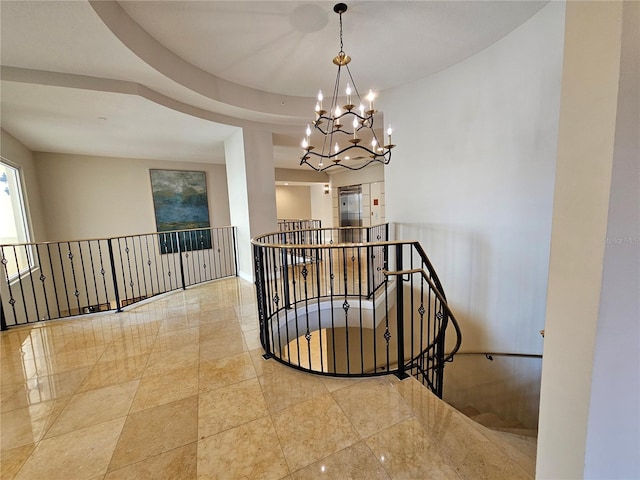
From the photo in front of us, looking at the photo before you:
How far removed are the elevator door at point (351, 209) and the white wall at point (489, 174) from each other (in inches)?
204

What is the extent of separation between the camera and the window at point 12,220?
4.38m

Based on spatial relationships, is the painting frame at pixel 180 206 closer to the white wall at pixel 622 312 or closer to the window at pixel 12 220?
the window at pixel 12 220

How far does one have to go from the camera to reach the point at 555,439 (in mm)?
838

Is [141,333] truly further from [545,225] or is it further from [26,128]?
[545,225]

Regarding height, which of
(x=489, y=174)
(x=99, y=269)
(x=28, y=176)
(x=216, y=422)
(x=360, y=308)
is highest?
(x=28, y=176)

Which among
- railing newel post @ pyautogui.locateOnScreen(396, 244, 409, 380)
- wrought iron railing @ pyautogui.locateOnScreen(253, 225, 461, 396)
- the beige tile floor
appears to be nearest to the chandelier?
wrought iron railing @ pyautogui.locateOnScreen(253, 225, 461, 396)

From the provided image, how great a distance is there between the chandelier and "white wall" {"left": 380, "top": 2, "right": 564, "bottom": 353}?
0.75 m

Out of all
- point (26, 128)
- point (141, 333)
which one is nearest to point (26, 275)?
point (26, 128)

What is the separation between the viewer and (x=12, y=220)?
476 centimetres

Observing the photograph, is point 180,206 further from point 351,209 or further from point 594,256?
point 594,256

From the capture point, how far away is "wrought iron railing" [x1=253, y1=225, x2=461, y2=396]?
2.29 m

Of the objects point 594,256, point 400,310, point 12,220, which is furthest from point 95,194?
point 594,256

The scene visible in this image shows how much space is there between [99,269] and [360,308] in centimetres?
774

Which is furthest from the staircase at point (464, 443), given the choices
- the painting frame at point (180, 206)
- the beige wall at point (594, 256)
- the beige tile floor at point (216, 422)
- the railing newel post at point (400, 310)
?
the painting frame at point (180, 206)
